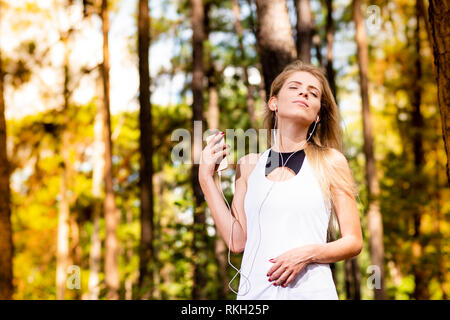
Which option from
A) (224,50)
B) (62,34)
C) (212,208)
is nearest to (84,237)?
(62,34)

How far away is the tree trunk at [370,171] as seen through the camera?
43.8ft

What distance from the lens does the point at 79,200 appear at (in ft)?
76.4

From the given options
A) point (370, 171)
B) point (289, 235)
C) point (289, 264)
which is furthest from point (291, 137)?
point (370, 171)

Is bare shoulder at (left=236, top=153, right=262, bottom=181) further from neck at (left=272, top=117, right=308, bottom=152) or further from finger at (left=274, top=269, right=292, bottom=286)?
finger at (left=274, top=269, right=292, bottom=286)

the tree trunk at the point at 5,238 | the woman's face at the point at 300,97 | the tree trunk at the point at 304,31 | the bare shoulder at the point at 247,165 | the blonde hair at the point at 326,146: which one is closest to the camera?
the blonde hair at the point at 326,146

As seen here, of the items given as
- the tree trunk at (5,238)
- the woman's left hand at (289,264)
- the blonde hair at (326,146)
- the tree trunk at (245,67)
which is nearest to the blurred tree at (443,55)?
the blonde hair at (326,146)

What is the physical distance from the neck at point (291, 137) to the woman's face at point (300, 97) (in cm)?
4

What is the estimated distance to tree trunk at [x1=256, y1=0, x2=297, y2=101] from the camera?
18.2ft

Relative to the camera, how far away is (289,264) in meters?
2.12

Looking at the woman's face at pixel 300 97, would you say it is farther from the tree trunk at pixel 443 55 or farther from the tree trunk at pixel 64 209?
the tree trunk at pixel 64 209

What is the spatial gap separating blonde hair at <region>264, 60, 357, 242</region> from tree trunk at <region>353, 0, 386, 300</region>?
10.2 meters

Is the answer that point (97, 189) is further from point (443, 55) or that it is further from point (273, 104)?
point (273, 104)

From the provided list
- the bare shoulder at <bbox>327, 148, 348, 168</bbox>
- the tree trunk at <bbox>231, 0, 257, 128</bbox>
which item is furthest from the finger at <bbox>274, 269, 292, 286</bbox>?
the tree trunk at <bbox>231, 0, 257, 128</bbox>

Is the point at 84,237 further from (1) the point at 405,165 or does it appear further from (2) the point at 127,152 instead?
(1) the point at 405,165
